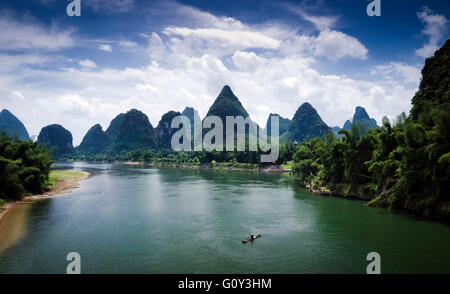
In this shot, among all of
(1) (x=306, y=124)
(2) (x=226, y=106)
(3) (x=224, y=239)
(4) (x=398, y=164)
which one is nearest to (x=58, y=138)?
(2) (x=226, y=106)

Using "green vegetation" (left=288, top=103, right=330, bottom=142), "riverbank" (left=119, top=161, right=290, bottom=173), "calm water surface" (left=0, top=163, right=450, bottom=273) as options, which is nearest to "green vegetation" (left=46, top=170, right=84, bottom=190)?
"calm water surface" (left=0, top=163, right=450, bottom=273)

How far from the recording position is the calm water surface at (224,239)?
12.4 metres

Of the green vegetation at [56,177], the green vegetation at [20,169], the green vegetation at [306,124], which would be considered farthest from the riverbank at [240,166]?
the green vegetation at [306,124]

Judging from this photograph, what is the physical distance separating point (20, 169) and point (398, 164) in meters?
36.2

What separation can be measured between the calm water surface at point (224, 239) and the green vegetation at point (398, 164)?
5.28 ft

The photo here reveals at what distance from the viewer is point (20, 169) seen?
26922 mm

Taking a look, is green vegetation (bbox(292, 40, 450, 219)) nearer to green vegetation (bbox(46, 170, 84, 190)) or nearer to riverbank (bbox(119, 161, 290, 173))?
riverbank (bbox(119, 161, 290, 173))

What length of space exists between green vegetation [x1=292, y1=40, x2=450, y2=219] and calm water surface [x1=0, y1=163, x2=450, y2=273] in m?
1.61

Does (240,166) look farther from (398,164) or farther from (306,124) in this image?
(306,124)

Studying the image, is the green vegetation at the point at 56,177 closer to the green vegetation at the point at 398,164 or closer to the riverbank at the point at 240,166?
the green vegetation at the point at 398,164

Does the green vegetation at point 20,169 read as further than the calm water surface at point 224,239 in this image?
Yes

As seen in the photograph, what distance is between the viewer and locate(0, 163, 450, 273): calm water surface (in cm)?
1236

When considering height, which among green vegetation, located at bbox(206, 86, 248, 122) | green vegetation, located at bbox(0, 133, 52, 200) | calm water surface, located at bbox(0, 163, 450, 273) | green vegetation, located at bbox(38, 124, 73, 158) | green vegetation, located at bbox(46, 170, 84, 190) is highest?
green vegetation, located at bbox(206, 86, 248, 122)

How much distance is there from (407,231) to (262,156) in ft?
182
